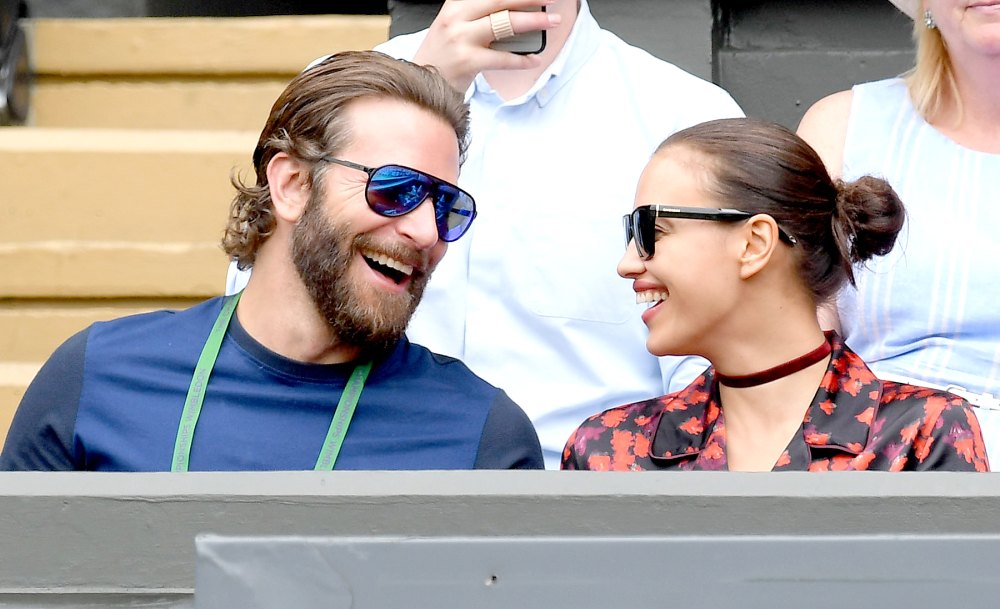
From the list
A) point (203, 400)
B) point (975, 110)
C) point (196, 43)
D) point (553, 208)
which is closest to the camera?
point (203, 400)

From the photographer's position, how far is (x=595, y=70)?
3064mm

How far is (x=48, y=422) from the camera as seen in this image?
93.6 inches

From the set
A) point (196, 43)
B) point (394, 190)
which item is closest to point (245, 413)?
point (394, 190)

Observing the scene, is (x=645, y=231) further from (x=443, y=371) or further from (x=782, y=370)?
(x=443, y=371)

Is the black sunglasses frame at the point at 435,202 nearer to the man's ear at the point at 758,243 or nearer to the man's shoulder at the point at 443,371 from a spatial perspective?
the man's shoulder at the point at 443,371

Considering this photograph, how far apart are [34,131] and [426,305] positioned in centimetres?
132

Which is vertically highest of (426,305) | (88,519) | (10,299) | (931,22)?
(931,22)

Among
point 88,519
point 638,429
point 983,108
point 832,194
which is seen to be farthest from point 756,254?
point 88,519

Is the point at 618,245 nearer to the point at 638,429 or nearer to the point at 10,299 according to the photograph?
the point at 638,429

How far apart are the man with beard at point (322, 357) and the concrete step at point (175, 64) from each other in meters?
1.31

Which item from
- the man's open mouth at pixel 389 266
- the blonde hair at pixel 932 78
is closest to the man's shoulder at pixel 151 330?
the man's open mouth at pixel 389 266

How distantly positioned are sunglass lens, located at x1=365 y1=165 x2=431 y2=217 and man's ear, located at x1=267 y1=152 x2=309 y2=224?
0.18m

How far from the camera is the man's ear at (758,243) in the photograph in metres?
2.25

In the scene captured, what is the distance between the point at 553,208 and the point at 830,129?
22.3 inches
